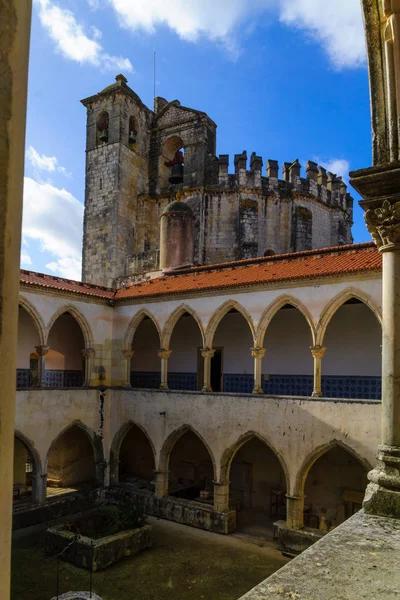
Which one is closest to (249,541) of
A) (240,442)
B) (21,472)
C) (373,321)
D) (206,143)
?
(240,442)

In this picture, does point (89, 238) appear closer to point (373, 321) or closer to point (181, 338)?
point (181, 338)

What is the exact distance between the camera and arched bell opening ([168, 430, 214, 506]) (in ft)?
56.6

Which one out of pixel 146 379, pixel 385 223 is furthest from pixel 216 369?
pixel 385 223

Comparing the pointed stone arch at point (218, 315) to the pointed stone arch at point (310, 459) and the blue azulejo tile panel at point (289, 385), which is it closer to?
the blue azulejo tile panel at point (289, 385)

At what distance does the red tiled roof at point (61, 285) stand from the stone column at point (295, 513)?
28.8 ft

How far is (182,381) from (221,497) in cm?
420

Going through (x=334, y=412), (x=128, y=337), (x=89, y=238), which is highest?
(x=89, y=238)

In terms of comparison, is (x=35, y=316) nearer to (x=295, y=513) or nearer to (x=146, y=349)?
(x=146, y=349)

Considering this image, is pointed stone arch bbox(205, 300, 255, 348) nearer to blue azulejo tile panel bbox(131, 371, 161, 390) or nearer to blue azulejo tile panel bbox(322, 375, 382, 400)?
blue azulejo tile panel bbox(322, 375, 382, 400)

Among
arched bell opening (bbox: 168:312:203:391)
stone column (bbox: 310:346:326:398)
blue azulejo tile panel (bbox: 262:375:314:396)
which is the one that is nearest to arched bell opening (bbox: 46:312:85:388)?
arched bell opening (bbox: 168:312:203:391)

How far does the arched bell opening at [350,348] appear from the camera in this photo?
554 inches

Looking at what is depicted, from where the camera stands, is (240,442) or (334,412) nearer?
(334,412)

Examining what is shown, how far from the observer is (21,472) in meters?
17.8

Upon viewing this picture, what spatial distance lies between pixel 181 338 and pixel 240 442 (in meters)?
5.58
